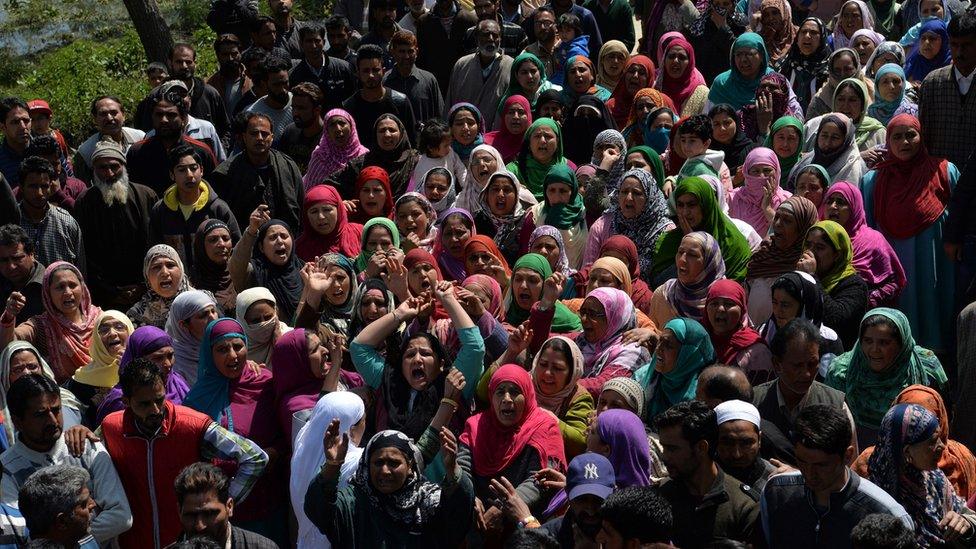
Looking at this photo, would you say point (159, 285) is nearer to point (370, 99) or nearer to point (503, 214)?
point (503, 214)

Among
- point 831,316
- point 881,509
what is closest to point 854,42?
point 831,316

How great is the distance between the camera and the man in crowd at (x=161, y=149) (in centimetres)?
924

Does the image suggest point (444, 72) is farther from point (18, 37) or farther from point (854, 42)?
point (18, 37)

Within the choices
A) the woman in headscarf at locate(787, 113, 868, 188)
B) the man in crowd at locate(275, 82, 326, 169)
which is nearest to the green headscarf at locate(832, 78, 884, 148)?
the woman in headscarf at locate(787, 113, 868, 188)

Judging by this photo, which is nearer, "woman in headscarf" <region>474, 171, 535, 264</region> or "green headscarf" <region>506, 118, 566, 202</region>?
"woman in headscarf" <region>474, 171, 535, 264</region>

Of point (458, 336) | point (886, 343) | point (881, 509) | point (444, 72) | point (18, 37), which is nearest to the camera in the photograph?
point (881, 509)

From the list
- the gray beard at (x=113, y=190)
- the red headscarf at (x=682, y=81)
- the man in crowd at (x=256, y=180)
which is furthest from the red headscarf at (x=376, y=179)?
the red headscarf at (x=682, y=81)

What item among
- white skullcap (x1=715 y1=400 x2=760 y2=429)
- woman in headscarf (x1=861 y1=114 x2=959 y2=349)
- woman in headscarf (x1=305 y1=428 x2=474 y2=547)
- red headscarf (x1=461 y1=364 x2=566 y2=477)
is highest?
white skullcap (x1=715 y1=400 x2=760 y2=429)

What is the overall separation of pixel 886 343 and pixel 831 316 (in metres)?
0.89

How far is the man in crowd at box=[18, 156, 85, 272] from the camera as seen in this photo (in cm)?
821

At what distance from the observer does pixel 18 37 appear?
15.0 meters

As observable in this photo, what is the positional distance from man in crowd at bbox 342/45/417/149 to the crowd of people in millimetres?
31

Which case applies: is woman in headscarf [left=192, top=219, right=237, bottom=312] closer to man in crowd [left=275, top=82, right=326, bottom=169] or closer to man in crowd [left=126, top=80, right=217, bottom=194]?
man in crowd [left=126, top=80, right=217, bottom=194]

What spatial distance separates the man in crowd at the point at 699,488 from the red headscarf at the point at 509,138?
15.9 ft
